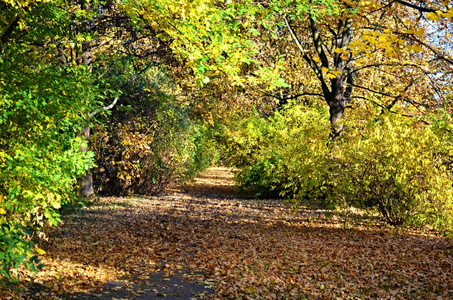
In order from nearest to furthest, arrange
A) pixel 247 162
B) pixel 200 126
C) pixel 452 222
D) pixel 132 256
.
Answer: pixel 132 256
pixel 452 222
pixel 247 162
pixel 200 126

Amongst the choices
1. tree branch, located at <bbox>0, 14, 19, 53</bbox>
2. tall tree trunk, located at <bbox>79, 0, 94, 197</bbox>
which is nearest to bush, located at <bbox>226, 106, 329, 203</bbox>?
tall tree trunk, located at <bbox>79, 0, 94, 197</bbox>

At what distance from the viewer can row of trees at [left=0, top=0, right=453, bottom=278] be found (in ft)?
17.9

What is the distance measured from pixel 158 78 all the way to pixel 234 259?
29.7ft

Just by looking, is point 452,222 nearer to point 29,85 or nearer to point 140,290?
point 140,290

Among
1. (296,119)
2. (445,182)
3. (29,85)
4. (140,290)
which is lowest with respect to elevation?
(140,290)

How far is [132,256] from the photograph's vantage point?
7184 mm

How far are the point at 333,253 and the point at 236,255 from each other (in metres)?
1.66

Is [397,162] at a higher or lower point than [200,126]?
lower

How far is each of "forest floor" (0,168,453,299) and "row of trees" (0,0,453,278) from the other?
81 cm

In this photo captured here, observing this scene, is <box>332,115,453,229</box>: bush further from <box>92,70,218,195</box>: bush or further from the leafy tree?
<box>92,70,218,195</box>: bush

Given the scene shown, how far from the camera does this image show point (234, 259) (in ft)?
23.5

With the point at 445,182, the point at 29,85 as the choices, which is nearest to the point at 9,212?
the point at 29,85

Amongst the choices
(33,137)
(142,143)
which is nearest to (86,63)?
(142,143)

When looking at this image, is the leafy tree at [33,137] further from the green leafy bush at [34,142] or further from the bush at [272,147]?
the bush at [272,147]
